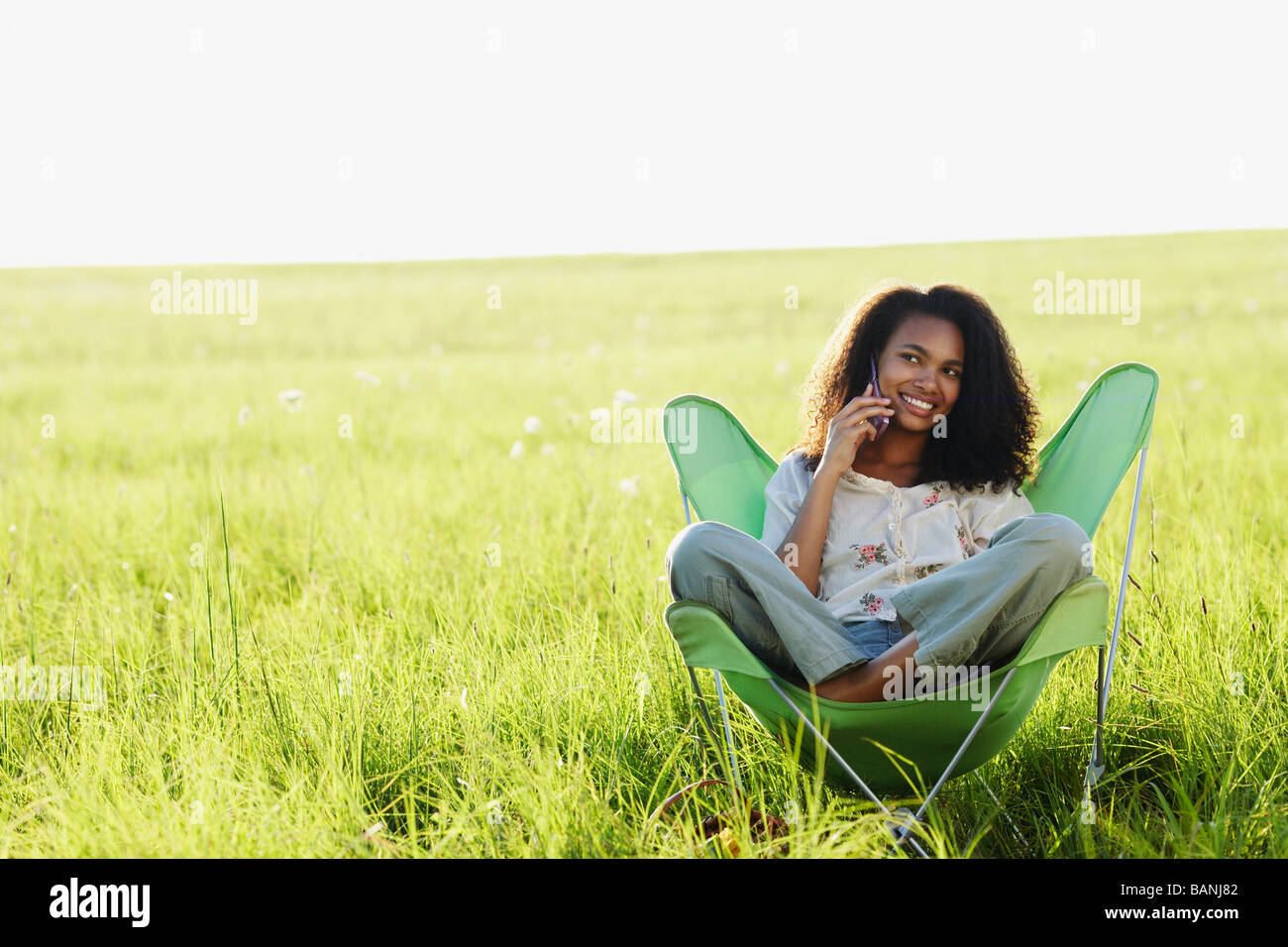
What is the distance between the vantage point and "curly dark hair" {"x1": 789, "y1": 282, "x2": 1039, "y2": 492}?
282 centimetres

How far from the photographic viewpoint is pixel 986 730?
2.15 metres

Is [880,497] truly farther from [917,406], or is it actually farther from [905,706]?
[905,706]

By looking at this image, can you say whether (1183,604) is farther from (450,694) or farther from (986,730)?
(450,694)

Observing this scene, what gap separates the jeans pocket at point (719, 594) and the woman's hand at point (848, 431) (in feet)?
1.93

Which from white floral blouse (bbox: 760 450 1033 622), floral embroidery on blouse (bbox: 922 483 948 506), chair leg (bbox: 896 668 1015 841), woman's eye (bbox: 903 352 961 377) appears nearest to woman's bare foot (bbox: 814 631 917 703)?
chair leg (bbox: 896 668 1015 841)

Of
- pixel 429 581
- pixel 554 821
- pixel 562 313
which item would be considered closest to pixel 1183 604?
pixel 554 821

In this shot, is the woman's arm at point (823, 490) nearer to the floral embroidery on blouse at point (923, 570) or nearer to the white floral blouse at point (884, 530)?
the white floral blouse at point (884, 530)

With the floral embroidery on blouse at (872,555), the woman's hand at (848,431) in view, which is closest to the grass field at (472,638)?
the floral embroidery on blouse at (872,555)

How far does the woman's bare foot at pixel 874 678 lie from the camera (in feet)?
7.15

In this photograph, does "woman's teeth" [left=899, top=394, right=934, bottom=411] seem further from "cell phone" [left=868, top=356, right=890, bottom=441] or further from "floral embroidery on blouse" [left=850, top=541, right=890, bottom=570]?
"floral embroidery on blouse" [left=850, top=541, right=890, bottom=570]
